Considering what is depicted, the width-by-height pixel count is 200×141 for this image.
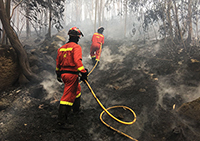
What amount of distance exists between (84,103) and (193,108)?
2467 mm

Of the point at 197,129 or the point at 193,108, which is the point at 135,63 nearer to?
the point at 193,108

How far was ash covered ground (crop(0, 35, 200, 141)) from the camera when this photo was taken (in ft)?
7.25

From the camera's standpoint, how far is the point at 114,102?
338cm

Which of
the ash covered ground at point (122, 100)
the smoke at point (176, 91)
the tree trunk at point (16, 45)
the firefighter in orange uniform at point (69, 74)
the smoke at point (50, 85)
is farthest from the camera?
the smoke at point (50, 85)

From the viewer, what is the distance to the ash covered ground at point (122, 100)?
87.0 inches

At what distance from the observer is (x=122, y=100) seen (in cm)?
340

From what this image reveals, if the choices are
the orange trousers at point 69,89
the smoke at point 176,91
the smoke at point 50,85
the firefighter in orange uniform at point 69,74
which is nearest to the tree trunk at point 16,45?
the smoke at point 50,85

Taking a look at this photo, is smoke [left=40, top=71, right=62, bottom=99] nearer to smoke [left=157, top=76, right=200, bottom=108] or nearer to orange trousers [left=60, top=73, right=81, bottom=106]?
orange trousers [left=60, top=73, right=81, bottom=106]

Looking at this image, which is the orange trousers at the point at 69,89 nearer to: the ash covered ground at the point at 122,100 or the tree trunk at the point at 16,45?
the ash covered ground at the point at 122,100

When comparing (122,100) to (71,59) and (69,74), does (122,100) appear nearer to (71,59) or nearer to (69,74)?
(69,74)

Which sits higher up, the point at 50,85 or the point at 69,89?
the point at 69,89

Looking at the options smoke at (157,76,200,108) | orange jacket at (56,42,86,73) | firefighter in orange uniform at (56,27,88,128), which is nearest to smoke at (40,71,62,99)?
firefighter in orange uniform at (56,27,88,128)

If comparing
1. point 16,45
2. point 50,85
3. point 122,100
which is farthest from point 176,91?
point 16,45

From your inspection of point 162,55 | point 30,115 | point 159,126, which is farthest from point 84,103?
point 162,55
